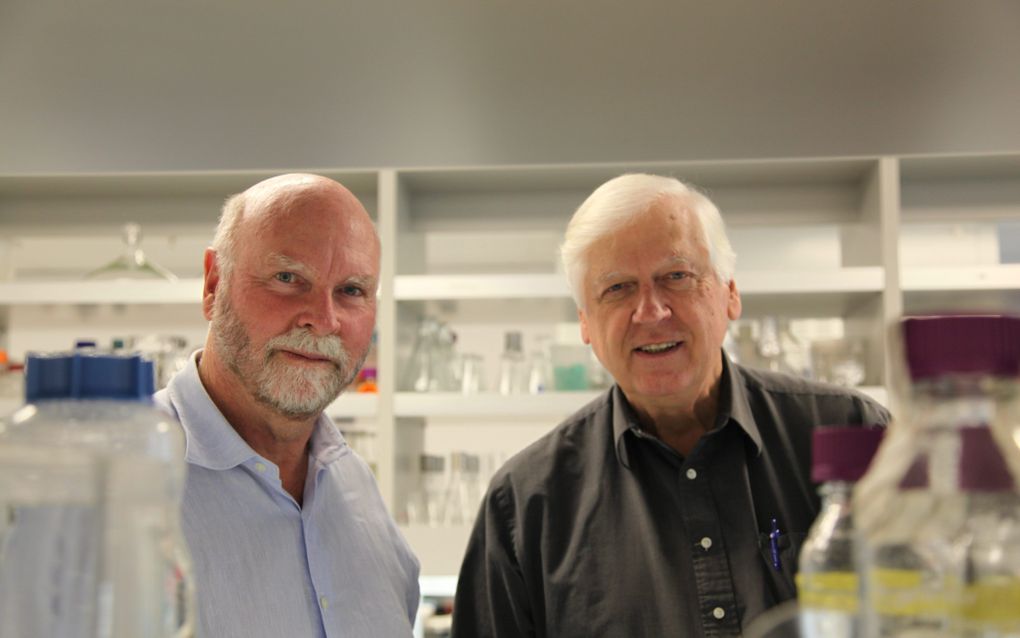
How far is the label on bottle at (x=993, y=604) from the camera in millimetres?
386

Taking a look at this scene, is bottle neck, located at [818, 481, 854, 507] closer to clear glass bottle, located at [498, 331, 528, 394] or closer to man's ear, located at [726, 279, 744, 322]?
man's ear, located at [726, 279, 744, 322]

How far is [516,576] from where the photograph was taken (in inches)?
59.3

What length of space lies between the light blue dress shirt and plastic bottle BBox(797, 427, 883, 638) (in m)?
0.89

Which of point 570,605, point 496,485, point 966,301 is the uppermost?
point 966,301

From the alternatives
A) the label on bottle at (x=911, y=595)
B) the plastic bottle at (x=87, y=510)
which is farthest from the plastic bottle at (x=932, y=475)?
the plastic bottle at (x=87, y=510)

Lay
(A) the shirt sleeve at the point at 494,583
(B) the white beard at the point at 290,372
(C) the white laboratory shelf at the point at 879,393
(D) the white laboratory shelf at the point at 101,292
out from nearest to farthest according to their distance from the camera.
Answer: (B) the white beard at the point at 290,372 < (A) the shirt sleeve at the point at 494,583 < (C) the white laboratory shelf at the point at 879,393 < (D) the white laboratory shelf at the point at 101,292

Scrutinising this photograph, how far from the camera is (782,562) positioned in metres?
1.36

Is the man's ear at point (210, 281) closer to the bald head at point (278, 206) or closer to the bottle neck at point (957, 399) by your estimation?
the bald head at point (278, 206)

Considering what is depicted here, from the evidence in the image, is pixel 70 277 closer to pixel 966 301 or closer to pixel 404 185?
pixel 404 185

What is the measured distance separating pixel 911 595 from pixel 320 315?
108cm

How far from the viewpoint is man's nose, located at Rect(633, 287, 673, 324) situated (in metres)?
1.52

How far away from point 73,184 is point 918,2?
2.80m

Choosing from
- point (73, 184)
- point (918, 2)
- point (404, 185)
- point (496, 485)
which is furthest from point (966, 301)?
point (73, 184)

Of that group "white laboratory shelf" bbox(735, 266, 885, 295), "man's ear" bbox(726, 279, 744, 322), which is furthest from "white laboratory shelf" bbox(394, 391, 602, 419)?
"man's ear" bbox(726, 279, 744, 322)
